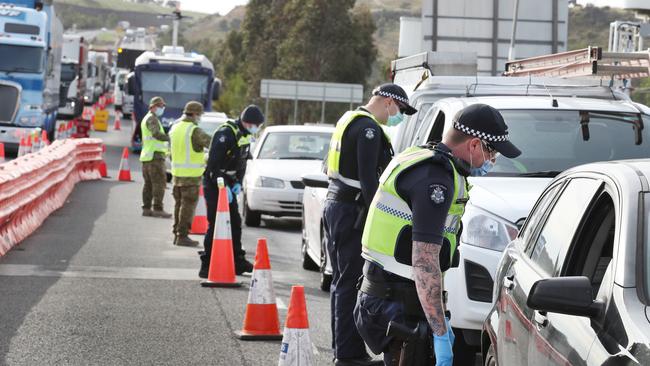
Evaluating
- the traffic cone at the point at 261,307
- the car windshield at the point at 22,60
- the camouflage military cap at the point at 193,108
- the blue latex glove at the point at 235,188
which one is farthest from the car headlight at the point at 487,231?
the car windshield at the point at 22,60

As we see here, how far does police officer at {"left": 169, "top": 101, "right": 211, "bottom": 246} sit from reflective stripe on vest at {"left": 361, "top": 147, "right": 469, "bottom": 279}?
1073cm

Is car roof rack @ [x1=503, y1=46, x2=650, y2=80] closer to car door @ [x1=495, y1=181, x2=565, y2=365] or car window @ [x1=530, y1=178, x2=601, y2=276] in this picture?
car door @ [x1=495, y1=181, x2=565, y2=365]

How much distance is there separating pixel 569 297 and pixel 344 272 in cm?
389

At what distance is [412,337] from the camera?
19.5 ft

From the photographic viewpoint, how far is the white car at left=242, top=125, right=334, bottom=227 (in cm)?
2031

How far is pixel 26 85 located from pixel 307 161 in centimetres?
1636

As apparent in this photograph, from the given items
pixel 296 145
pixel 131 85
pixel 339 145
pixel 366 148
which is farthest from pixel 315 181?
pixel 131 85

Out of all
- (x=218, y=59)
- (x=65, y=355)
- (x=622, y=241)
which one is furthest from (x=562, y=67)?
(x=218, y=59)

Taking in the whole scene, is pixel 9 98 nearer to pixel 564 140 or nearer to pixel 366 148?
pixel 564 140

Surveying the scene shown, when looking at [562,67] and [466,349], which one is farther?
[562,67]

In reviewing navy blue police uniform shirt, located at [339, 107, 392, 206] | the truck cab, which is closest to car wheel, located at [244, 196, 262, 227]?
navy blue police uniform shirt, located at [339, 107, 392, 206]

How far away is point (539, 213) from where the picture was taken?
6270 millimetres

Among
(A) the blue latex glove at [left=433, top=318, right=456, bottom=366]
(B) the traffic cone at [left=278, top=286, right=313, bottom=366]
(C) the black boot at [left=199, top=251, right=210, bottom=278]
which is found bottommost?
(C) the black boot at [left=199, top=251, right=210, bottom=278]

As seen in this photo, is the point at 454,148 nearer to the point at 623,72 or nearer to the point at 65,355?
the point at 65,355
